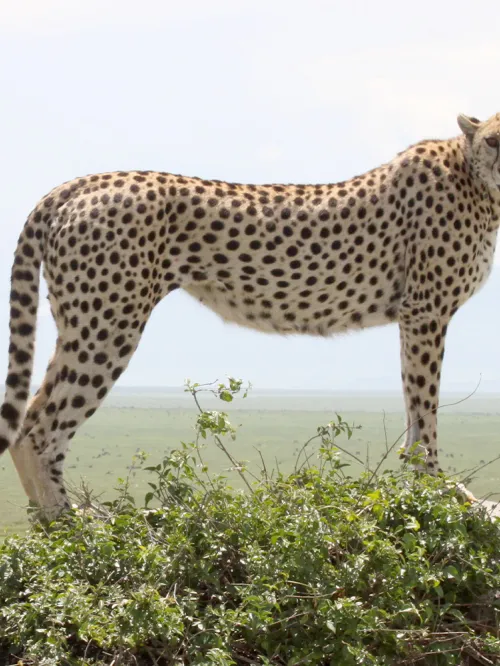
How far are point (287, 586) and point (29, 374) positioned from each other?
2.20 m

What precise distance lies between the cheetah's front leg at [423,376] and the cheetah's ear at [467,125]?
1.37 meters

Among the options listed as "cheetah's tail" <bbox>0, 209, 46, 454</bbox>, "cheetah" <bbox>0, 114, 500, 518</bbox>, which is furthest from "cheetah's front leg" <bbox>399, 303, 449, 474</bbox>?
"cheetah's tail" <bbox>0, 209, 46, 454</bbox>

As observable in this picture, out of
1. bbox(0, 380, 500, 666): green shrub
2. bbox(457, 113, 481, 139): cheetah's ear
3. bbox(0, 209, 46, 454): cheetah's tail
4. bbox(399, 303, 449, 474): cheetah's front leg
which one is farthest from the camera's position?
bbox(457, 113, 481, 139): cheetah's ear

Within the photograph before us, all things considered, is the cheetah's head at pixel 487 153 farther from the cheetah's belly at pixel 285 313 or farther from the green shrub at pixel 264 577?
the green shrub at pixel 264 577

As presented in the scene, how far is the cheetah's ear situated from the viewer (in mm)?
6902

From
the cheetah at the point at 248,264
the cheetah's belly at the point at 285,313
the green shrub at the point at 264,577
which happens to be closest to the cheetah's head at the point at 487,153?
the cheetah at the point at 248,264

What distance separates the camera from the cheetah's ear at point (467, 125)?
22.6 feet

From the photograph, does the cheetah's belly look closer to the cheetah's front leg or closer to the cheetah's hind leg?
the cheetah's front leg

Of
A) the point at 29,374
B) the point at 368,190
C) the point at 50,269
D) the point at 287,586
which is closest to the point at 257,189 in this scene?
the point at 368,190

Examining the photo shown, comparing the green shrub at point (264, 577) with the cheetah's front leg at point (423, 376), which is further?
the cheetah's front leg at point (423, 376)

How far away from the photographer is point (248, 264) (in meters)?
6.27

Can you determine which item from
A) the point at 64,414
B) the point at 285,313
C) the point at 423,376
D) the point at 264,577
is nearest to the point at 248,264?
the point at 285,313

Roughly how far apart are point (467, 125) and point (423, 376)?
1822 mm

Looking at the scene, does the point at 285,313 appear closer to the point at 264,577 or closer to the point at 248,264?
the point at 248,264
